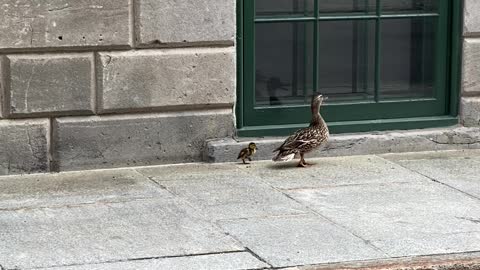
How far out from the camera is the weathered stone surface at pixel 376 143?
10.6 m

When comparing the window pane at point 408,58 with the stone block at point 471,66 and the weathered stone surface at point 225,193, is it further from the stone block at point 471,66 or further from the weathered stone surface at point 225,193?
the weathered stone surface at point 225,193

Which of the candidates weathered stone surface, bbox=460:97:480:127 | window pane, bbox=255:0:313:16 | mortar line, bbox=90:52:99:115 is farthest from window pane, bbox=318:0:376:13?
mortar line, bbox=90:52:99:115

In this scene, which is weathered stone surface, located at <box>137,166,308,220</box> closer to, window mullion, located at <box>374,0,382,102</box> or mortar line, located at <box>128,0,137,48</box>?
mortar line, located at <box>128,0,137,48</box>

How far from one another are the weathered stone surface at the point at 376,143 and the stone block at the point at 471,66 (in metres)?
0.20

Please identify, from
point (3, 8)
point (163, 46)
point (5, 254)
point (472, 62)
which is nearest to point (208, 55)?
point (163, 46)

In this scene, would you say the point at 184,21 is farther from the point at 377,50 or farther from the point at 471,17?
the point at 471,17

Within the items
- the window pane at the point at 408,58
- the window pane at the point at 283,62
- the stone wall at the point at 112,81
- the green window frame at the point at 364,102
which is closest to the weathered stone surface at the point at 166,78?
the stone wall at the point at 112,81

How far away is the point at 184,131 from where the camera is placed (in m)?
10.5

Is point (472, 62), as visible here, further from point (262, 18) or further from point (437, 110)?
point (262, 18)

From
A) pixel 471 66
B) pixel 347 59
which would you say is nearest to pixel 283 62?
pixel 347 59

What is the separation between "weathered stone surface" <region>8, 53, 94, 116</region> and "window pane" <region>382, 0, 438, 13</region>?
2824mm

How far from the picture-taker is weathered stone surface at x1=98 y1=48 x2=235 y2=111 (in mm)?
10227

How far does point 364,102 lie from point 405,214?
2375mm

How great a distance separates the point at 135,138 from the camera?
34.1 feet
